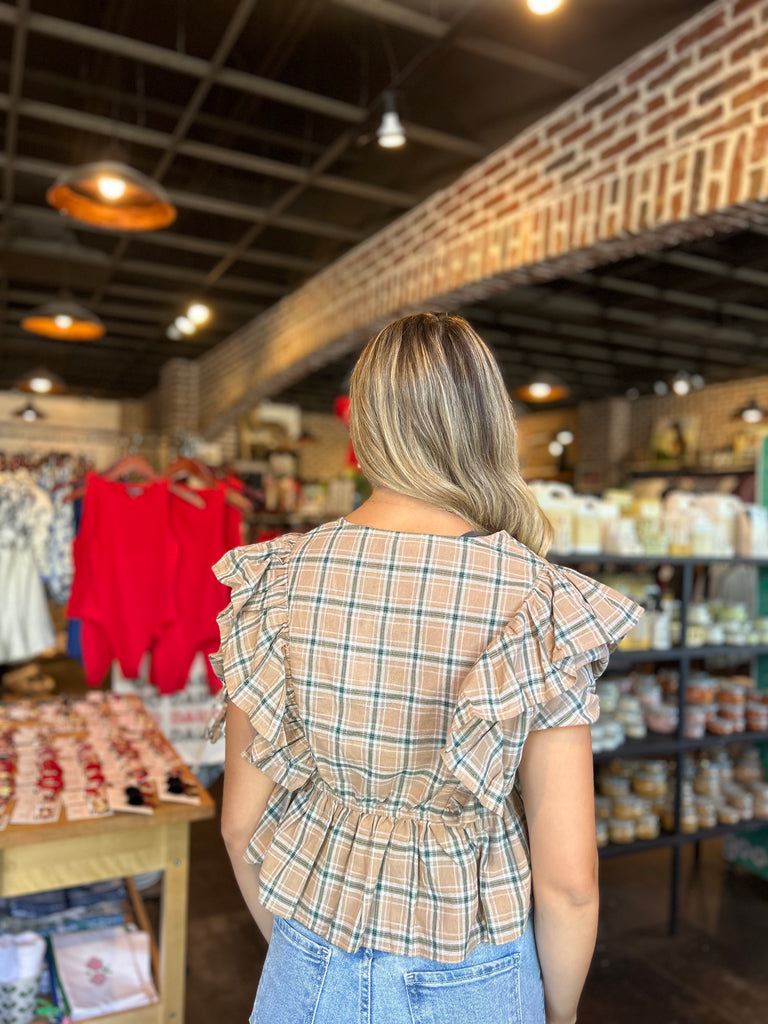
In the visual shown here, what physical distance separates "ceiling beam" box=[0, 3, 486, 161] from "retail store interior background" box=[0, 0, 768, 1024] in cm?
1

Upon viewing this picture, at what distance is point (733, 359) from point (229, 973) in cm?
915

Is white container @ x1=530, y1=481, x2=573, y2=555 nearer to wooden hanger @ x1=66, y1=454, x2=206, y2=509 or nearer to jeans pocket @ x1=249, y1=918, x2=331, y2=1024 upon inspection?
wooden hanger @ x1=66, y1=454, x2=206, y2=509

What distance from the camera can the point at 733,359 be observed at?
9.60 metres

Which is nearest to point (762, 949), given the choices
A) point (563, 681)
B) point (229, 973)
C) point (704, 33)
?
point (229, 973)

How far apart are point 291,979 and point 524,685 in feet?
1.93

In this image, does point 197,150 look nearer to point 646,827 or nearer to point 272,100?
point 272,100

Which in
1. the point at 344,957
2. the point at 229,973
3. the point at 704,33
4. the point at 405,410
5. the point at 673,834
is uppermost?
the point at 704,33

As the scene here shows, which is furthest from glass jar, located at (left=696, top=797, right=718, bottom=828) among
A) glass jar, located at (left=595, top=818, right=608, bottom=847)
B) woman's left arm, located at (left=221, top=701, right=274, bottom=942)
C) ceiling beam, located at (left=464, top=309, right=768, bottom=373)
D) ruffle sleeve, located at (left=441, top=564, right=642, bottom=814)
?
ceiling beam, located at (left=464, top=309, right=768, bottom=373)

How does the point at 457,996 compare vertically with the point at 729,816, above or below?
above

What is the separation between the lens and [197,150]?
15.5 feet

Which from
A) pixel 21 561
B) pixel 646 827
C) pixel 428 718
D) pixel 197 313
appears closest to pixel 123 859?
pixel 428 718

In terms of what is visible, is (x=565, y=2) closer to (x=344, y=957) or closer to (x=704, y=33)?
(x=704, y=33)

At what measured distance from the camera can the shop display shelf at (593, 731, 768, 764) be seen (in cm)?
325

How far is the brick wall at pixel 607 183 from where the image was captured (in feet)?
9.85
